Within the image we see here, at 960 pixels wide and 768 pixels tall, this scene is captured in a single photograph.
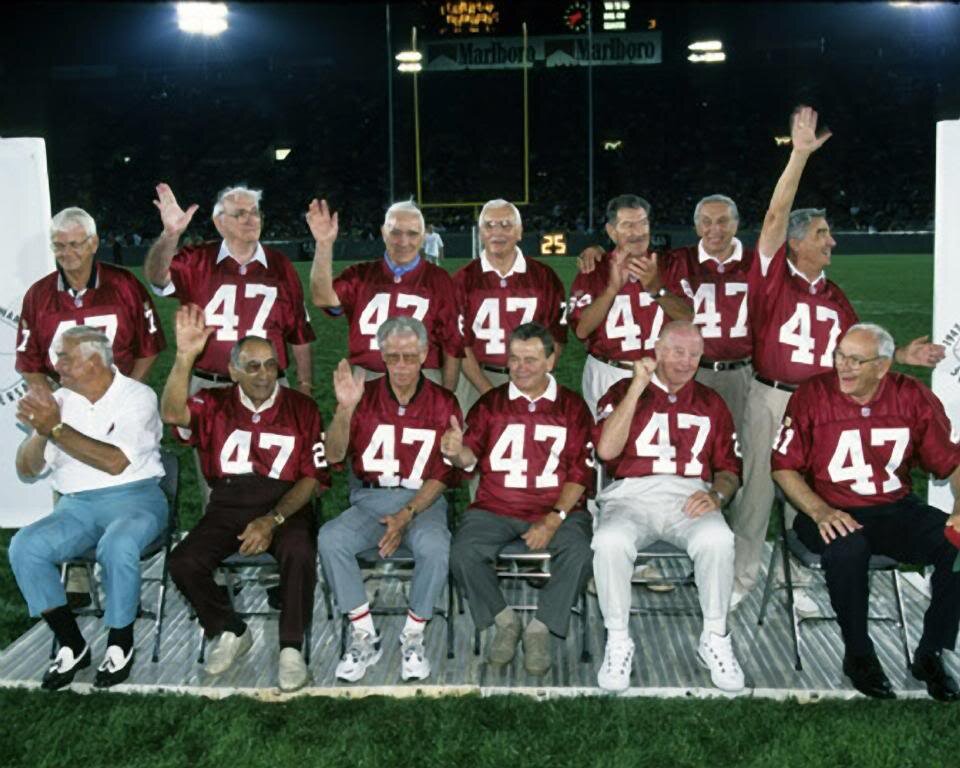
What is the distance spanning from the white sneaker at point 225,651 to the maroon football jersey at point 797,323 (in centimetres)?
290

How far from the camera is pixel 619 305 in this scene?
568 cm

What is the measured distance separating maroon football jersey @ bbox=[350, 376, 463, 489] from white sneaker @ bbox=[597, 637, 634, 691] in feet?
3.79

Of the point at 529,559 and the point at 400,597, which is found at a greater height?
the point at 529,559

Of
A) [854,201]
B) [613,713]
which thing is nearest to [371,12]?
[854,201]

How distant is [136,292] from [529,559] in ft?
8.60

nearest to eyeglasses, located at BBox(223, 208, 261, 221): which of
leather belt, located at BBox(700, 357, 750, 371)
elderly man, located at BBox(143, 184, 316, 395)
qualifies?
elderly man, located at BBox(143, 184, 316, 395)

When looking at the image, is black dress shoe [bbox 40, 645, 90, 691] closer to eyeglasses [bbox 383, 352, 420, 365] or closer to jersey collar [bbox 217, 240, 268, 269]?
eyeglasses [bbox 383, 352, 420, 365]

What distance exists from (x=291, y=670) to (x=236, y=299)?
204 cm

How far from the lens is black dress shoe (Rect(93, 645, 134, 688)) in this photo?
452 centimetres

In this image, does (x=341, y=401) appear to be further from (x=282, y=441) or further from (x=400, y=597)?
(x=400, y=597)

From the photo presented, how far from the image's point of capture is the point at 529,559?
4645 millimetres

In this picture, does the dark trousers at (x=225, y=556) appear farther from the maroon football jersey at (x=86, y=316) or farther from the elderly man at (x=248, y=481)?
the maroon football jersey at (x=86, y=316)

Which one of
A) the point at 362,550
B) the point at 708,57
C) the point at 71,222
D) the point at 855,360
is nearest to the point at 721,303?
the point at 855,360

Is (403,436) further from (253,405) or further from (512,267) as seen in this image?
(512,267)
